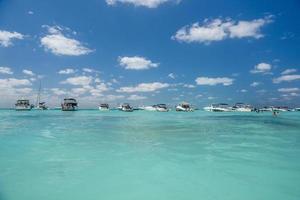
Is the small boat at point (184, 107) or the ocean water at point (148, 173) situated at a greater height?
the small boat at point (184, 107)

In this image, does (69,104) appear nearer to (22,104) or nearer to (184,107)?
(22,104)

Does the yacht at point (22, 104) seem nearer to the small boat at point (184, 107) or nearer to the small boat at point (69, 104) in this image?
the small boat at point (69, 104)

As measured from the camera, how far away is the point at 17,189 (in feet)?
26.5

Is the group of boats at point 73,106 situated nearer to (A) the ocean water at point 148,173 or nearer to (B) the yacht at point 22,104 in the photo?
(B) the yacht at point 22,104

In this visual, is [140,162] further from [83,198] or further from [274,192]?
[274,192]

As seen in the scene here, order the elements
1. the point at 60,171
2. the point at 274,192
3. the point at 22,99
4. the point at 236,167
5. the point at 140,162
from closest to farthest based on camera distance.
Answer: the point at 274,192
the point at 60,171
the point at 236,167
the point at 140,162
the point at 22,99

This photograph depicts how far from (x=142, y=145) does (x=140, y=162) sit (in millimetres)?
4633

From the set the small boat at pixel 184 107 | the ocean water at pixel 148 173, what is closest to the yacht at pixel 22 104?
the small boat at pixel 184 107

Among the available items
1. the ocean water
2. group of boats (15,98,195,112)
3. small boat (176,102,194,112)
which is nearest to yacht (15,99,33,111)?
group of boats (15,98,195,112)

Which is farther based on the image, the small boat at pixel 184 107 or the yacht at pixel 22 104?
the small boat at pixel 184 107

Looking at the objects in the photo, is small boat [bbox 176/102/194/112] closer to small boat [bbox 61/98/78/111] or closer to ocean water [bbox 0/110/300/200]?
small boat [bbox 61/98/78/111]

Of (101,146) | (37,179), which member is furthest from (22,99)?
(37,179)

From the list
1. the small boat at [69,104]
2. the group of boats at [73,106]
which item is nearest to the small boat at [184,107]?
the group of boats at [73,106]

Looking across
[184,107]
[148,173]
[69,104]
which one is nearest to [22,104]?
[69,104]
